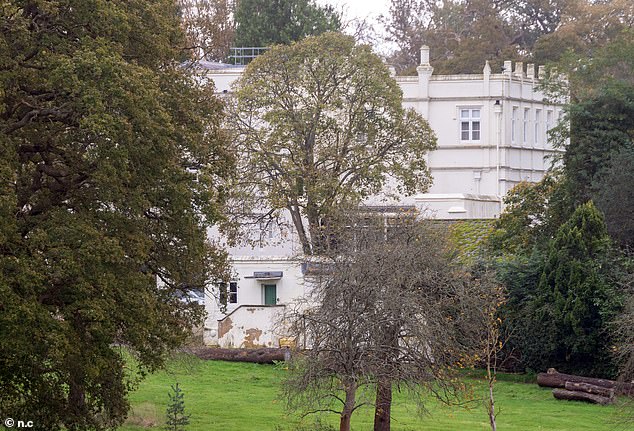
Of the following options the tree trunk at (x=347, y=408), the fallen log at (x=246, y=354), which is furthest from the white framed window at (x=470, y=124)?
the tree trunk at (x=347, y=408)

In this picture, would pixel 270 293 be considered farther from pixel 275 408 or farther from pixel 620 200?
pixel 275 408

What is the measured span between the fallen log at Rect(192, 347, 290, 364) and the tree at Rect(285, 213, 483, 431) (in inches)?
553

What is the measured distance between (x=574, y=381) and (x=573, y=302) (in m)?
2.73

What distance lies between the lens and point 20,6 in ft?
70.0

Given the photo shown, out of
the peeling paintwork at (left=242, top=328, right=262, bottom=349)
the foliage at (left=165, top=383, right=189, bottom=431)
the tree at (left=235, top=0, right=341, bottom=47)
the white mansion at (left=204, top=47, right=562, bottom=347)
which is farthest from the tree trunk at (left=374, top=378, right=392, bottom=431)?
the tree at (left=235, top=0, right=341, bottom=47)

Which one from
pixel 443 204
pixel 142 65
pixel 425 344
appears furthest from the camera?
pixel 443 204

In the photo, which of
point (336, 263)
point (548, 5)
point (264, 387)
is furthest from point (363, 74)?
point (548, 5)

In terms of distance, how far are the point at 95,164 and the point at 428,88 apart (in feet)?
135

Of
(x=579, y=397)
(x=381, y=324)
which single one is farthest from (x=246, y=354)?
(x=381, y=324)

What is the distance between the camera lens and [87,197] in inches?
864

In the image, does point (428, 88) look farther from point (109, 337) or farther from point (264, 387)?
point (109, 337)

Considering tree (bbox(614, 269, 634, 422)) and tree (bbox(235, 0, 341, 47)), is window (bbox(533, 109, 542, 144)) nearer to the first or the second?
tree (bbox(235, 0, 341, 47))

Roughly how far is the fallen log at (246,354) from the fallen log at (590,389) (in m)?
8.97

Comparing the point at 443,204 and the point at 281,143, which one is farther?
the point at 443,204
